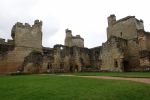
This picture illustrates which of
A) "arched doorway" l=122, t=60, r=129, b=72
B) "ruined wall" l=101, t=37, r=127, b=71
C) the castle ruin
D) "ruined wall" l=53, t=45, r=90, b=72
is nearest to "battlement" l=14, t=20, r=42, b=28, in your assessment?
the castle ruin

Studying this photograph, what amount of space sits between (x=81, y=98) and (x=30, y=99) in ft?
8.20

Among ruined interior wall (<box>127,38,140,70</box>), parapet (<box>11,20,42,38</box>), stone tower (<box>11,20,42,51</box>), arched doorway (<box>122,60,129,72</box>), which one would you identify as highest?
parapet (<box>11,20,42,38</box>)

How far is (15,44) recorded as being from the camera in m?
37.3

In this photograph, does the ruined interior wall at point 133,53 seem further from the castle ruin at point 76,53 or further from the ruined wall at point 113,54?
the ruined wall at point 113,54

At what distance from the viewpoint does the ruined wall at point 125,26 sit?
39625 millimetres

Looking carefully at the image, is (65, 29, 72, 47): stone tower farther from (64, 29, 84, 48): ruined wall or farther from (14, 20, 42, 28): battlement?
(14, 20, 42, 28): battlement

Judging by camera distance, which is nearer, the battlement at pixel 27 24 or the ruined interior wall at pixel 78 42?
the battlement at pixel 27 24

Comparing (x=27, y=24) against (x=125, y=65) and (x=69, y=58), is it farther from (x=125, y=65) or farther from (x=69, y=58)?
(x=125, y=65)

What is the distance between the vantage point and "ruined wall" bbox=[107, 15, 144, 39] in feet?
130

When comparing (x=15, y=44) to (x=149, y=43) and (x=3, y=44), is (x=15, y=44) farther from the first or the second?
(x=149, y=43)

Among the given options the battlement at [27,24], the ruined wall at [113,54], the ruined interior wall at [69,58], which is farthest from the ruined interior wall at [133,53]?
the battlement at [27,24]

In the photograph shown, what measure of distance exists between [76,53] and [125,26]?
35.8ft

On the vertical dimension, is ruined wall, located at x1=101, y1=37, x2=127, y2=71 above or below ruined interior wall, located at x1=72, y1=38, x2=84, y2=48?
below

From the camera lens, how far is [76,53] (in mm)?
39219
